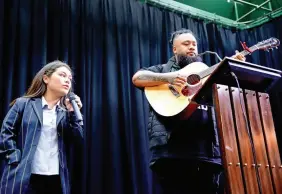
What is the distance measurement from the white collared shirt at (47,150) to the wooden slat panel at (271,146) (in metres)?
Answer: 1.18

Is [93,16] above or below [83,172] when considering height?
above

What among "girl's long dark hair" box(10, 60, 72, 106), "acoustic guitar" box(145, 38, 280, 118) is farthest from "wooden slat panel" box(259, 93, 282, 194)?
"girl's long dark hair" box(10, 60, 72, 106)

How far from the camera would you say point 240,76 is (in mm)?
1493

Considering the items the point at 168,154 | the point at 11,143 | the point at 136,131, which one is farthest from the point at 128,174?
the point at 11,143

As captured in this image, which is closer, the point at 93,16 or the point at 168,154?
the point at 168,154

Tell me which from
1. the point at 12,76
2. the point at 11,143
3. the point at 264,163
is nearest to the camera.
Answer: the point at 264,163

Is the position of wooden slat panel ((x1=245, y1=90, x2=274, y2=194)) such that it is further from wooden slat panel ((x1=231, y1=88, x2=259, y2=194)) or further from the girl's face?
the girl's face

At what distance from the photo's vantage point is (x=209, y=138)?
2.00 m

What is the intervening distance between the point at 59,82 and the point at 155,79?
649mm

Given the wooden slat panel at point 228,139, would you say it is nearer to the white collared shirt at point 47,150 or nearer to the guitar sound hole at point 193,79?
the guitar sound hole at point 193,79

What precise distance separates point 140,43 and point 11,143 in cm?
189

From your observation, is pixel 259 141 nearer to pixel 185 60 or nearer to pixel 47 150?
pixel 185 60

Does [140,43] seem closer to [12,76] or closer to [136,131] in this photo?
[136,131]

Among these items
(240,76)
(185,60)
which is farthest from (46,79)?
(240,76)
